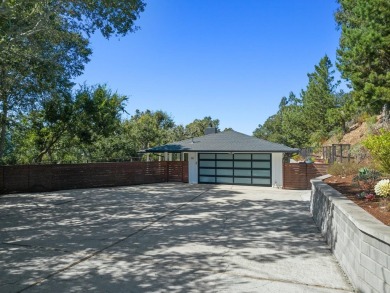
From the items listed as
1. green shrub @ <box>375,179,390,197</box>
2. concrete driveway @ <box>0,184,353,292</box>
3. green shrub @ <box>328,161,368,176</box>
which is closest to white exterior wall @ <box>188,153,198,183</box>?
concrete driveway @ <box>0,184,353,292</box>

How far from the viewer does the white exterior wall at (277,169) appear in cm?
1777

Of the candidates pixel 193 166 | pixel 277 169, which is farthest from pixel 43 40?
pixel 277 169

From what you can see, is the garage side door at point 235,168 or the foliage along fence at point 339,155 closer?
the foliage along fence at point 339,155

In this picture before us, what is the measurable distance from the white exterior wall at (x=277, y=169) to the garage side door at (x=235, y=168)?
27 cm

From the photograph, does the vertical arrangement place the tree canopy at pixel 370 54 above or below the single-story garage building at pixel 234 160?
above

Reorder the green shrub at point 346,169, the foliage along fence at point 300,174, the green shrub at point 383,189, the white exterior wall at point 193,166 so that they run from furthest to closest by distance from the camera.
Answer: the white exterior wall at point 193,166 → the foliage along fence at point 300,174 → the green shrub at point 346,169 → the green shrub at point 383,189

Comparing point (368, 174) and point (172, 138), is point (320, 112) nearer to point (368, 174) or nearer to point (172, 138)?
point (172, 138)

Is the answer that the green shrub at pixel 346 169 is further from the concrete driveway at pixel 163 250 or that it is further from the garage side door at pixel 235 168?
the garage side door at pixel 235 168

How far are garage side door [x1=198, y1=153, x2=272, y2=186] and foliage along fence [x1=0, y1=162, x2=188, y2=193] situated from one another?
137 centimetres

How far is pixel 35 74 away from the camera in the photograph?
12.5 meters

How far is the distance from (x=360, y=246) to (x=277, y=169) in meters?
14.0

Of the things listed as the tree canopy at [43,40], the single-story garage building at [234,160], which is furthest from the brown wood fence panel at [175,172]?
the tree canopy at [43,40]

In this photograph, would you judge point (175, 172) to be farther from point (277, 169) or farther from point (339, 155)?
point (339, 155)

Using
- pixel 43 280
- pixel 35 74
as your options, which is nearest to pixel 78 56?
pixel 35 74
